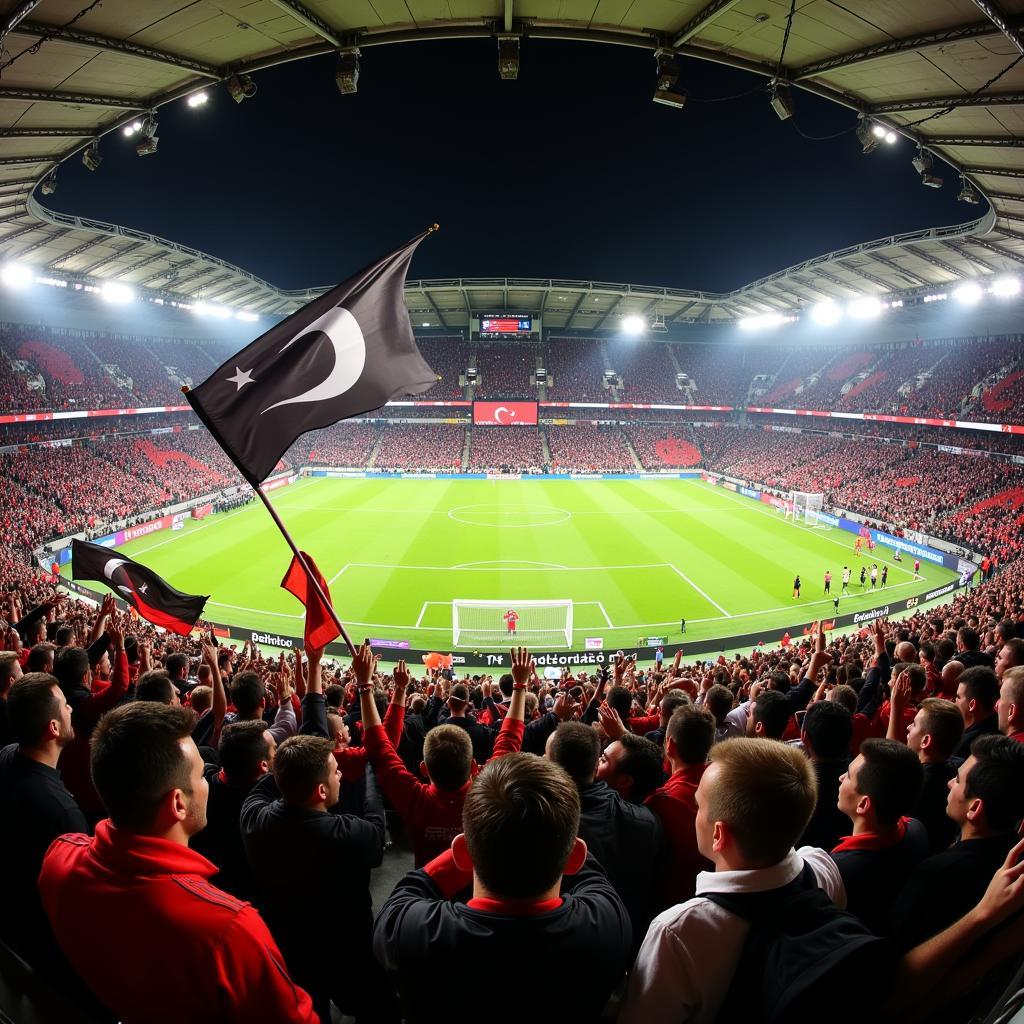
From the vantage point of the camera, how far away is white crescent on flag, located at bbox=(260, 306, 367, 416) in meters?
5.77

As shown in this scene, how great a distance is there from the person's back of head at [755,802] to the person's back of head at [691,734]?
6.01 feet

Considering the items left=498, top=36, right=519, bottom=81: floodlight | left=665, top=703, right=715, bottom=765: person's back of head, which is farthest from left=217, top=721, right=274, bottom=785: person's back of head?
left=498, top=36, right=519, bottom=81: floodlight

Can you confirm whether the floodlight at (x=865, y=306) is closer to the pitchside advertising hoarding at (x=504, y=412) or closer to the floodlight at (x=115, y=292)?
the pitchside advertising hoarding at (x=504, y=412)

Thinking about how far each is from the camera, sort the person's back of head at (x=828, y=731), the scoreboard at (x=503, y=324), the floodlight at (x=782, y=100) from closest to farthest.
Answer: the person's back of head at (x=828, y=731)
the floodlight at (x=782, y=100)
the scoreboard at (x=503, y=324)

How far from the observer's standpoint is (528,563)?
32031mm

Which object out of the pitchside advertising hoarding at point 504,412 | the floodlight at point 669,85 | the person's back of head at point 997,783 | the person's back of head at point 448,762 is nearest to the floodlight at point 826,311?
the pitchside advertising hoarding at point 504,412

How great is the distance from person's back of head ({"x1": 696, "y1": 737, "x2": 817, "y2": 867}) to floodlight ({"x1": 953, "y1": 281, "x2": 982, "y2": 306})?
52.2 m

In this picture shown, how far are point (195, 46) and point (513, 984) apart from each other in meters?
17.4

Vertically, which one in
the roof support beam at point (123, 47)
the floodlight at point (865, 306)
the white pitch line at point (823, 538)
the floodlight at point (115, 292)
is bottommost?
the white pitch line at point (823, 538)

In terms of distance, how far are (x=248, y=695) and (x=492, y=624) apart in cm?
1802

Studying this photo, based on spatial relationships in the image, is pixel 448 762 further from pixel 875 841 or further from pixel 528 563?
pixel 528 563

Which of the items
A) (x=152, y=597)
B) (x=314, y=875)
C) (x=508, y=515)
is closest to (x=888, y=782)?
(x=314, y=875)

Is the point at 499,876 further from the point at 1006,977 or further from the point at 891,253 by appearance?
the point at 891,253

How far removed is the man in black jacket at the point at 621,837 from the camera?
3.17 metres
